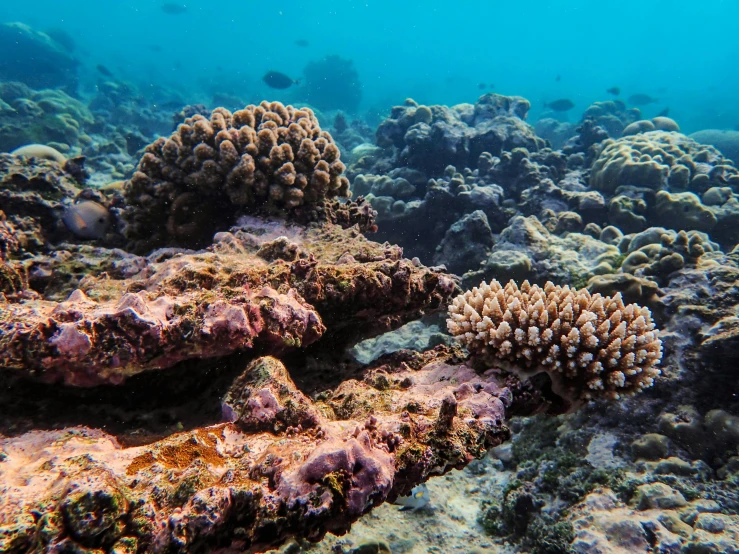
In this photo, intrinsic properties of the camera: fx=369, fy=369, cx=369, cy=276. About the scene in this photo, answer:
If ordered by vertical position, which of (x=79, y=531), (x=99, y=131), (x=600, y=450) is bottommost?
(x=600, y=450)

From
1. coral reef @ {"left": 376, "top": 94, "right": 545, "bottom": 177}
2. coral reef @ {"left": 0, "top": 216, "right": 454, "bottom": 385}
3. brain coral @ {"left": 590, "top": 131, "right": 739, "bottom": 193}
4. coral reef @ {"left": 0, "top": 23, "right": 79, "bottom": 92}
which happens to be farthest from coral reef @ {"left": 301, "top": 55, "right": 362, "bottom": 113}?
coral reef @ {"left": 0, "top": 216, "right": 454, "bottom": 385}

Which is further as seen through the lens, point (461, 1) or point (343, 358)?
point (461, 1)

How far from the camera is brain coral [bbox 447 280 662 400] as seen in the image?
9.52ft

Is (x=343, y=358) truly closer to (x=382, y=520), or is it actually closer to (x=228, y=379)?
(x=228, y=379)

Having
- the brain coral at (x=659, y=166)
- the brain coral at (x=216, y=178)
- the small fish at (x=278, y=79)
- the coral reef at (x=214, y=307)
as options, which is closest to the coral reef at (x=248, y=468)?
the coral reef at (x=214, y=307)

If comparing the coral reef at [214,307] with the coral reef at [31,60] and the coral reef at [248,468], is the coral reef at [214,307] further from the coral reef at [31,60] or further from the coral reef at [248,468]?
the coral reef at [31,60]

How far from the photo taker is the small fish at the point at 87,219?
190 inches

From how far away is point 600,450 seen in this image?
4.10 meters

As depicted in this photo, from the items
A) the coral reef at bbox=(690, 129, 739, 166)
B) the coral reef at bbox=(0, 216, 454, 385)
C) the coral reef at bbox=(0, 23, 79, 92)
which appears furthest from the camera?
the coral reef at bbox=(0, 23, 79, 92)

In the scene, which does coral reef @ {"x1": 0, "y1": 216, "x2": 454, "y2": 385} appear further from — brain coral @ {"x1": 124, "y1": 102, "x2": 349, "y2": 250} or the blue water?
the blue water

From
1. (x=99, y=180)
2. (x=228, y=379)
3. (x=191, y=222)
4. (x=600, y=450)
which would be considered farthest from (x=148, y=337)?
(x=99, y=180)

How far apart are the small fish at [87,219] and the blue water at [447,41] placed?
196 ft

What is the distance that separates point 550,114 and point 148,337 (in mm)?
42012

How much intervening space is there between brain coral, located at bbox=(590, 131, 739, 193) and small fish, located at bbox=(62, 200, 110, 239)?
11072 mm
